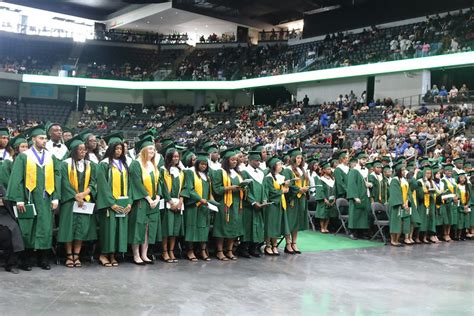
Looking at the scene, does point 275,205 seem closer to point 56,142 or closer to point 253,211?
point 253,211

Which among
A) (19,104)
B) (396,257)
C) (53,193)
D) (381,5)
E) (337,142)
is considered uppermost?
(381,5)

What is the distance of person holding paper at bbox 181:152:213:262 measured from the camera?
801 cm

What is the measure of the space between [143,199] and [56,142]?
53.5 inches

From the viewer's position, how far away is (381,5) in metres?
31.6

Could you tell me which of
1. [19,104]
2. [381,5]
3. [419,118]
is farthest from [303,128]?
[19,104]

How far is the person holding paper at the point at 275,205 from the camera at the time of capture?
8.75 meters

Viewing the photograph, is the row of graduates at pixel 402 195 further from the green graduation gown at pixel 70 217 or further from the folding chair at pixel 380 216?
the green graduation gown at pixel 70 217

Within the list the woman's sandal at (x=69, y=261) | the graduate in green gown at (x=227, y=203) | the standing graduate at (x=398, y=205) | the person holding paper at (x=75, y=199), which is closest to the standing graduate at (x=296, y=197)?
the graduate in green gown at (x=227, y=203)

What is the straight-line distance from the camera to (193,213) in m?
8.05

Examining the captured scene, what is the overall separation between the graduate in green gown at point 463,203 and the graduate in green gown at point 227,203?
6422 millimetres

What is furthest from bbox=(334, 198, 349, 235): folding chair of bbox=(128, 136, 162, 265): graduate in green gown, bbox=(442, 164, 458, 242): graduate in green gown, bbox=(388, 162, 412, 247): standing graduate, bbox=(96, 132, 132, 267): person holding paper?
bbox=(96, 132, 132, 267): person holding paper

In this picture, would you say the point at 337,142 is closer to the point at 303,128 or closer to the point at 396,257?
the point at 303,128

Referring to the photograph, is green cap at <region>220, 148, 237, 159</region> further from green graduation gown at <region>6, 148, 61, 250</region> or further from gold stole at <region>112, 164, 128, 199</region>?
green graduation gown at <region>6, 148, 61, 250</region>

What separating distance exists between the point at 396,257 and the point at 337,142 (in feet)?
40.3
